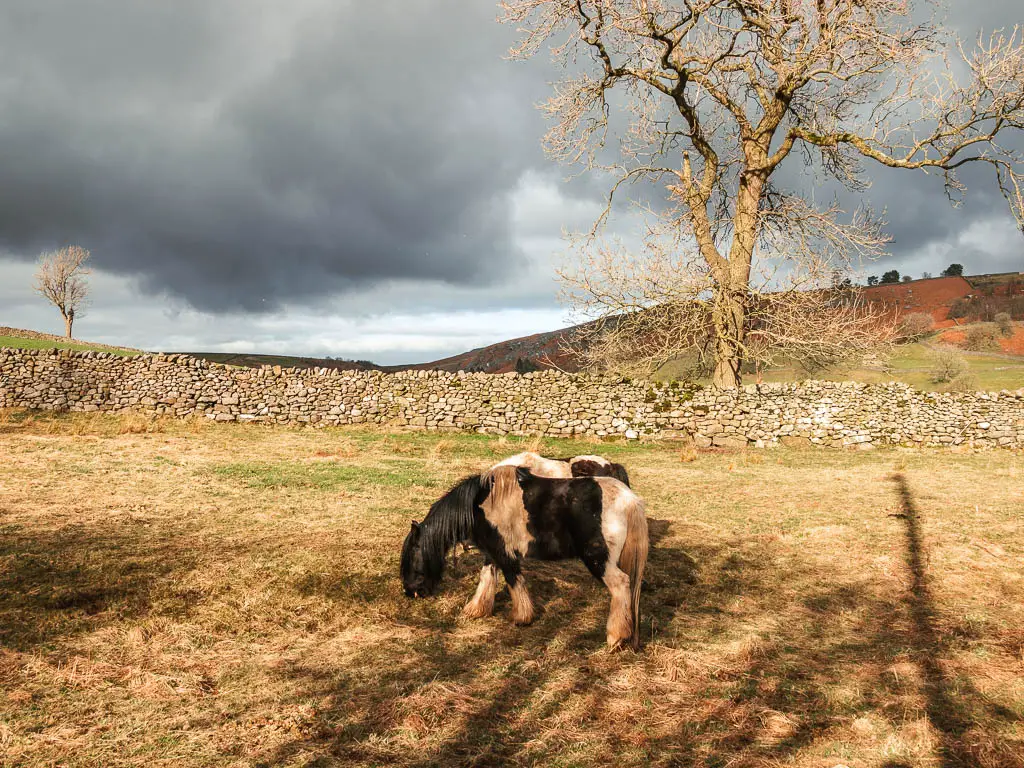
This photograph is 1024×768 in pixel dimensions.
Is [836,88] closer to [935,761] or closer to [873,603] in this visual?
[873,603]

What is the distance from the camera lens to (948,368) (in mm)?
25812

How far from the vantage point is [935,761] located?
3.39 meters

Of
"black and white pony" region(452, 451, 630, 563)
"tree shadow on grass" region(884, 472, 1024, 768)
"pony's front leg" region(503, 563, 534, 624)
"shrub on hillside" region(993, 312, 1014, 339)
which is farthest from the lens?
"shrub on hillside" region(993, 312, 1014, 339)

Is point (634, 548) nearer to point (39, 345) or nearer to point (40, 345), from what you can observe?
point (39, 345)

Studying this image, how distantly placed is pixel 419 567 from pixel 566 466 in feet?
7.56

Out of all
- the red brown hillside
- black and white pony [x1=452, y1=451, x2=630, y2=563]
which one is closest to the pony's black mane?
black and white pony [x1=452, y1=451, x2=630, y2=563]

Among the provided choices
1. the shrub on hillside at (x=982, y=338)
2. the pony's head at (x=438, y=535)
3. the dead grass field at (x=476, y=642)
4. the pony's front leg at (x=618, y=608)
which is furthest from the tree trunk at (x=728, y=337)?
the shrub on hillside at (x=982, y=338)

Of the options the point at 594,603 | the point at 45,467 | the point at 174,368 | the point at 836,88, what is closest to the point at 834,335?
the point at 836,88

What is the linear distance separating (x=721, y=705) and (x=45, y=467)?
13227 mm

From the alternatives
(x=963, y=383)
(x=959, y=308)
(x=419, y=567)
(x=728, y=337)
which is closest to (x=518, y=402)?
(x=728, y=337)

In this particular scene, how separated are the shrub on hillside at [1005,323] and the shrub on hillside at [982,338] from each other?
12.3 inches

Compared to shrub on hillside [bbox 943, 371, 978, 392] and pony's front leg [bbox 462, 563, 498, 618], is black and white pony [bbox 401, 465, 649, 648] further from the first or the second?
shrub on hillside [bbox 943, 371, 978, 392]

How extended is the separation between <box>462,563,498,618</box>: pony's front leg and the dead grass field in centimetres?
14

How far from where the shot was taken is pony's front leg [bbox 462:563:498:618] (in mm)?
5761
